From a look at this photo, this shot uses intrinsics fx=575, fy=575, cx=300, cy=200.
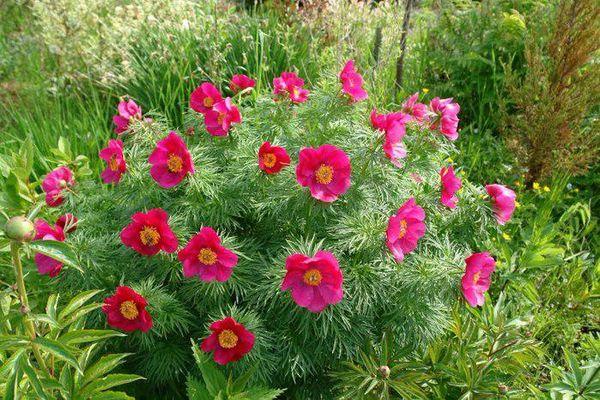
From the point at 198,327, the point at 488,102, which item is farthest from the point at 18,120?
the point at 488,102

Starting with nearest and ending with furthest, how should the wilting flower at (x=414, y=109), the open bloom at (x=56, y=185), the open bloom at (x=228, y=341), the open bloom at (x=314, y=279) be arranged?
the open bloom at (x=314, y=279)
the open bloom at (x=228, y=341)
the open bloom at (x=56, y=185)
the wilting flower at (x=414, y=109)

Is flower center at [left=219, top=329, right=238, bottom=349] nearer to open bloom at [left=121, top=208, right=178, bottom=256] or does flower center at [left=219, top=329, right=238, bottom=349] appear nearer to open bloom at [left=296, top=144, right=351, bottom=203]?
open bloom at [left=121, top=208, right=178, bottom=256]

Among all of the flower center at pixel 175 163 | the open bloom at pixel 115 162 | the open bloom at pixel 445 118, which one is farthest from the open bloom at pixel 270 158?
the open bloom at pixel 445 118

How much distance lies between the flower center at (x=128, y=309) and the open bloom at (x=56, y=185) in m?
0.55

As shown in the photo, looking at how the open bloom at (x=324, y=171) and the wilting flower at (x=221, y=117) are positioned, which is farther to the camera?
the wilting flower at (x=221, y=117)

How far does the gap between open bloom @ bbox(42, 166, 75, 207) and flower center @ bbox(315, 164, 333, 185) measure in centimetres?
91

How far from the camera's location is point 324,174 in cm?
158

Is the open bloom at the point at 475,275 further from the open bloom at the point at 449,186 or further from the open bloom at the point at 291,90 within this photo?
the open bloom at the point at 291,90

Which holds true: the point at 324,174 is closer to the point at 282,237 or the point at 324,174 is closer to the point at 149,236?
the point at 282,237

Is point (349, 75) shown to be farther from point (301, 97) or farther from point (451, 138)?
point (451, 138)

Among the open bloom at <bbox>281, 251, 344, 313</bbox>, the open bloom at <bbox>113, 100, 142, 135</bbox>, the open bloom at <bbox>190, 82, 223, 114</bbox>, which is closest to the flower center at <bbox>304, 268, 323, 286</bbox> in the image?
the open bloom at <bbox>281, 251, 344, 313</bbox>

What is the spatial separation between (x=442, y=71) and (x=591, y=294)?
1.99m

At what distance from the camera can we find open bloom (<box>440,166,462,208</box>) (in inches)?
68.6

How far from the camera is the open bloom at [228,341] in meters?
1.57
